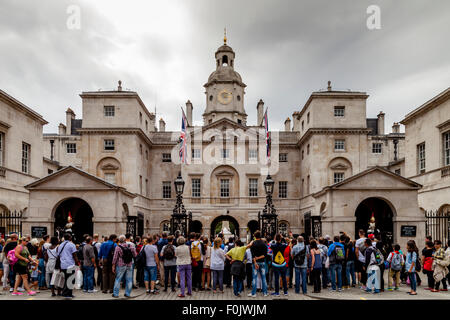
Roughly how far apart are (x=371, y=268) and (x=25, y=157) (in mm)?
25512

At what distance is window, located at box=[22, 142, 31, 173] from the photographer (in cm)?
2942

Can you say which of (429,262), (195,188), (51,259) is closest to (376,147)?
(195,188)

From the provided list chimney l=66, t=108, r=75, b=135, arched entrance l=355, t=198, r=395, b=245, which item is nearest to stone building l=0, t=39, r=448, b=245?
arched entrance l=355, t=198, r=395, b=245

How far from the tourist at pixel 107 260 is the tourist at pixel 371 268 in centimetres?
854

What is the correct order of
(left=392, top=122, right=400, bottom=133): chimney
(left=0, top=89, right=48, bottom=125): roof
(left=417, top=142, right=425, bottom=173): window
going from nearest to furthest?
(left=0, top=89, right=48, bottom=125): roof < (left=417, top=142, right=425, bottom=173): window < (left=392, top=122, right=400, bottom=133): chimney

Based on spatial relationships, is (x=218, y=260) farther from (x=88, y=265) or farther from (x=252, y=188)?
(x=252, y=188)

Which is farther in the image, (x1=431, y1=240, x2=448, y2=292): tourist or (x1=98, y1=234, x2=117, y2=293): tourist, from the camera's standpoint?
(x1=431, y1=240, x2=448, y2=292): tourist

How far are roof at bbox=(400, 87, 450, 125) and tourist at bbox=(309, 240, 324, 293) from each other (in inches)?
645

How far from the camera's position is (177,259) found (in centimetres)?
1323

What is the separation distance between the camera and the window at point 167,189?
1729 inches

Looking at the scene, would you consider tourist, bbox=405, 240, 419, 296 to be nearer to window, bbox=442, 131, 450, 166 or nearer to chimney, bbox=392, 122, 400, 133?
window, bbox=442, 131, 450, 166

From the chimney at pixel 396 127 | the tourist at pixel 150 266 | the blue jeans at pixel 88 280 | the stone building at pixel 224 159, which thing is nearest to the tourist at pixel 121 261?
the tourist at pixel 150 266
